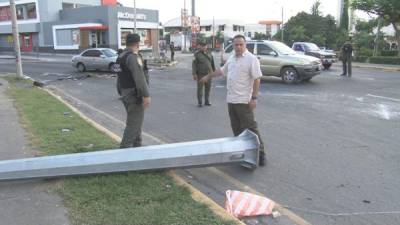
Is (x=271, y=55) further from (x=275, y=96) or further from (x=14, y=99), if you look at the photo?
(x=14, y=99)

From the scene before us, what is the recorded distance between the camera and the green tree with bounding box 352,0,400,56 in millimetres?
29734

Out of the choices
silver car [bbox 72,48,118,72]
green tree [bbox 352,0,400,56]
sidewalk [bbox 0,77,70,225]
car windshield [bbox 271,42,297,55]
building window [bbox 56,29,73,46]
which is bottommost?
sidewalk [bbox 0,77,70,225]

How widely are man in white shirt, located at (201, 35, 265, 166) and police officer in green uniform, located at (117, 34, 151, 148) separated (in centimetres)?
121

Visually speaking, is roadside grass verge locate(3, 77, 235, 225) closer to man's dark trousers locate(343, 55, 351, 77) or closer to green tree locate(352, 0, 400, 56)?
man's dark trousers locate(343, 55, 351, 77)

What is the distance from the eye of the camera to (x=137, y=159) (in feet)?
17.7

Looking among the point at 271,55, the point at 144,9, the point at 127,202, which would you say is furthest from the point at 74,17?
the point at 127,202

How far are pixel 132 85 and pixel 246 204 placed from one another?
7.77 ft

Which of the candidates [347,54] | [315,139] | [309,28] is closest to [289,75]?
[347,54]

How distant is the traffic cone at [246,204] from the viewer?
4.55 m

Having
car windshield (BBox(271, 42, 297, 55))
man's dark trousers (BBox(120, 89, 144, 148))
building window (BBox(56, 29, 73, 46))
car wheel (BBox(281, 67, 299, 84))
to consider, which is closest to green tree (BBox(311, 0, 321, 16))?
building window (BBox(56, 29, 73, 46))

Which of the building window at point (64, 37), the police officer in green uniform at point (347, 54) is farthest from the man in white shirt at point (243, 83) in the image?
the building window at point (64, 37)

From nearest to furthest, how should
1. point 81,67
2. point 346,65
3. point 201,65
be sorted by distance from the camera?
point 201,65
point 346,65
point 81,67

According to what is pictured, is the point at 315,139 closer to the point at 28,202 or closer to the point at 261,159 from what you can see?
the point at 261,159

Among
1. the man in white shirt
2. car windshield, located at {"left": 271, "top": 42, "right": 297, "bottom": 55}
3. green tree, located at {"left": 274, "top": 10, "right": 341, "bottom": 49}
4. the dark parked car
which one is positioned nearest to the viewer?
the man in white shirt
